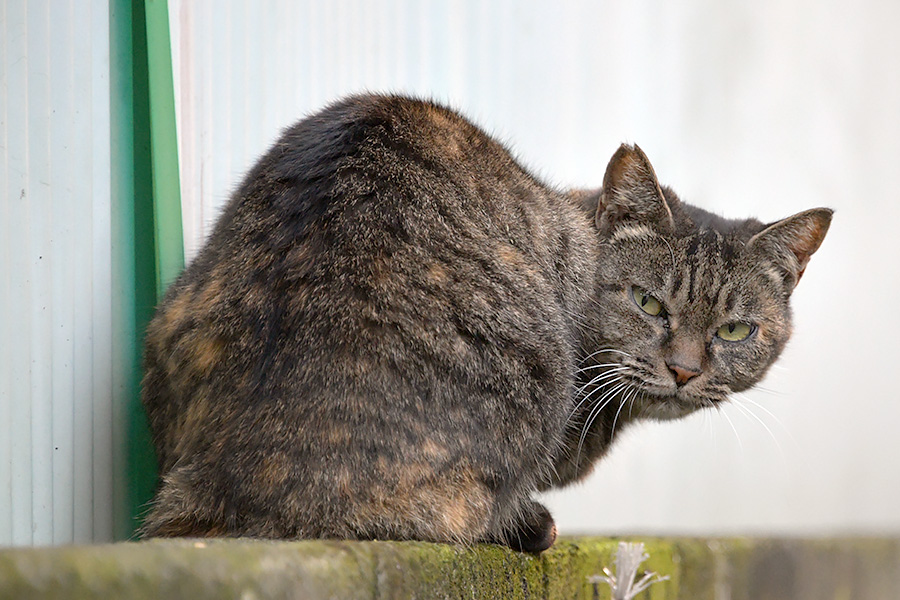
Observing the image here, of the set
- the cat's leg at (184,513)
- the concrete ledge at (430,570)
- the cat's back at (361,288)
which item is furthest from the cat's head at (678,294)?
the cat's leg at (184,513)

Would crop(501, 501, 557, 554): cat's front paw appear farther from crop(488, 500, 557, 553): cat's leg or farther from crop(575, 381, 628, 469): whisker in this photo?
crop(575, 381, 628, 469): whisker

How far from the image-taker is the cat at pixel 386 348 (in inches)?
51.8

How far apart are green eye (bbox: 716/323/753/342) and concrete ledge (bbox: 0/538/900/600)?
1.75ft

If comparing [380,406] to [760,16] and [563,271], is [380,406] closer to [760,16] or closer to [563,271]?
[563,271]

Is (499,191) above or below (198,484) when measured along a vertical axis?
above

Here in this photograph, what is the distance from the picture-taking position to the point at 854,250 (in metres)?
3.50

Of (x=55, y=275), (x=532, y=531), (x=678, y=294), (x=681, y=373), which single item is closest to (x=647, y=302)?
(x=678, y=294)

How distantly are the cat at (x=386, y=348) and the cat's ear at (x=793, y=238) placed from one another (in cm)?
30

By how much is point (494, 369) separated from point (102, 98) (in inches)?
40.2

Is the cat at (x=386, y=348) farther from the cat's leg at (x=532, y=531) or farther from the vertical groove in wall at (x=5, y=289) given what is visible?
the vertical groove in wall at (x=5, y=289)

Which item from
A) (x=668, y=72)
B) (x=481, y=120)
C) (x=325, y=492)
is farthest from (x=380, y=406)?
(x=668, y=72)

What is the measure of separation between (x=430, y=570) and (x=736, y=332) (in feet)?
3.53

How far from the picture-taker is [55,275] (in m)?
1.68

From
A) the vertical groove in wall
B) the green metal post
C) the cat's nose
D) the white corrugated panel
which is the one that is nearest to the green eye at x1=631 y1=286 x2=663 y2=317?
the cat's nose
